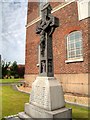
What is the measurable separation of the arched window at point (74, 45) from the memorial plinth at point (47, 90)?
5.36 meters

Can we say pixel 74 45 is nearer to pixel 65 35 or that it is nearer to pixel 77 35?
pixel 77 35

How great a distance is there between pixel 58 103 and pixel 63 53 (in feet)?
22.9

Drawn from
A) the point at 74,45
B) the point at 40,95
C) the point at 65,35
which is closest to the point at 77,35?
the point at 74,45

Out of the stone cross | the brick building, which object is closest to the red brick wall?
the brick building

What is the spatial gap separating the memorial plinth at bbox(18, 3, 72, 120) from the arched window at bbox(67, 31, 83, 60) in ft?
17.6

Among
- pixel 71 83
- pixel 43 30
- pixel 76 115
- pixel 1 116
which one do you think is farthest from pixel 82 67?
pixel 1 116

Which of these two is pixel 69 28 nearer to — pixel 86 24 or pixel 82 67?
pixel 86 24

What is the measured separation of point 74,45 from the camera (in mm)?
11383

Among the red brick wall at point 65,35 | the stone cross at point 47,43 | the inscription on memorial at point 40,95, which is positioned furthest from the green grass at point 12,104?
the red brick wall at point 65,35

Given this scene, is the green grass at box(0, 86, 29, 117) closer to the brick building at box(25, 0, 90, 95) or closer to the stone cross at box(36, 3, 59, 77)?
the stone cross at box(36, 3, 59, 77)

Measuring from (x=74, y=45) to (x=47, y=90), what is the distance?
6818 mm

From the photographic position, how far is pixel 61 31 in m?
12.3

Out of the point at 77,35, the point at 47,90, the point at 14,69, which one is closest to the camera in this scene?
the point at 47,90

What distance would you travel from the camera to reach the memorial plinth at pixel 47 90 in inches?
200
